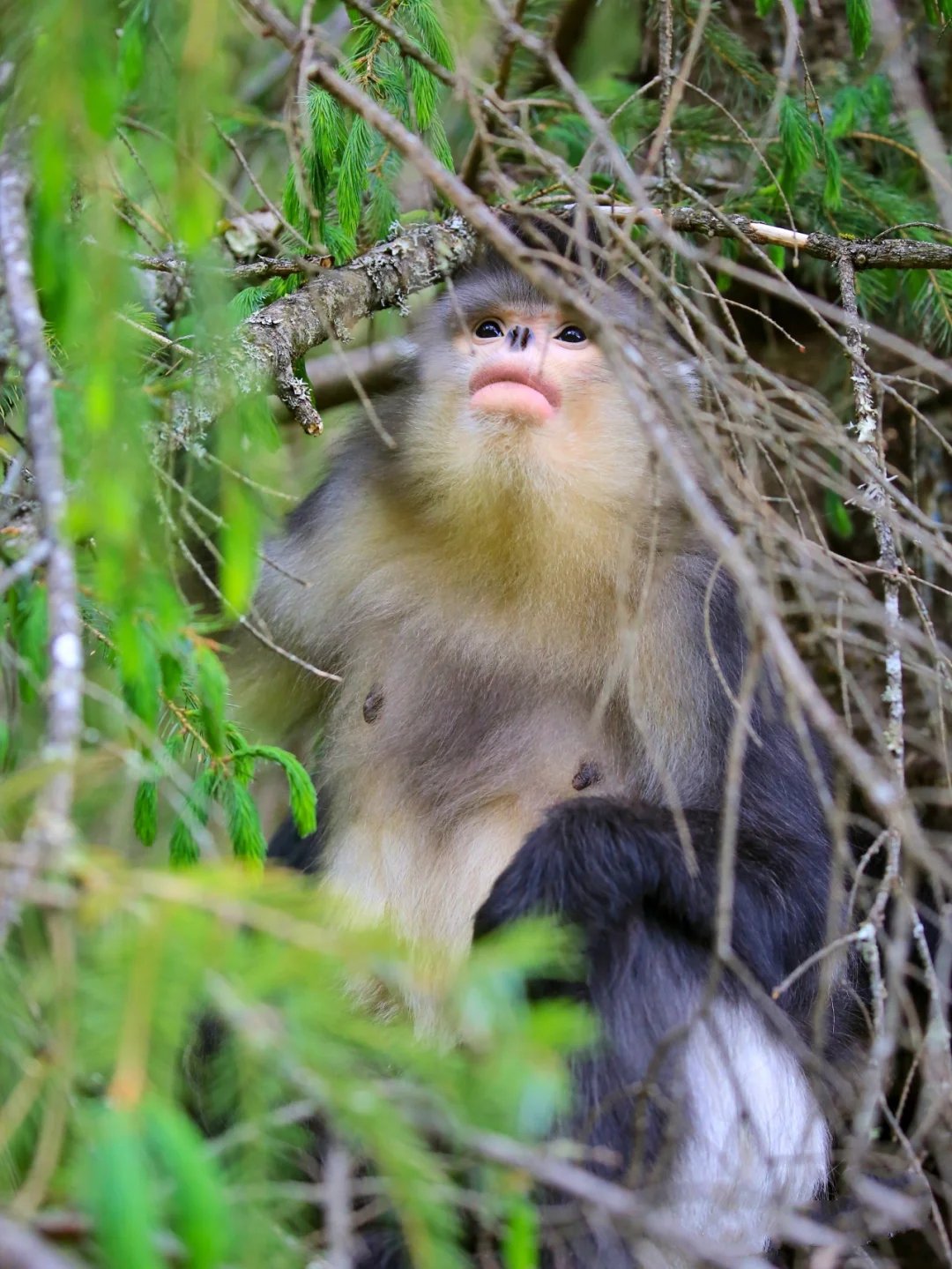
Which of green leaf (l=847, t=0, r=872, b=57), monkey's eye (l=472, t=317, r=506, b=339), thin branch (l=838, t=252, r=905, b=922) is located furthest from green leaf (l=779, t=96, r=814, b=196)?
monkey's eye (l=472, t=317, r=506, b=339)

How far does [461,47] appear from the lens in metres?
1.80

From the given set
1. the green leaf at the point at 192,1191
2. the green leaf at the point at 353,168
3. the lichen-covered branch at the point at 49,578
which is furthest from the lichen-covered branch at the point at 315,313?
the green leaf at the point at 192,1191

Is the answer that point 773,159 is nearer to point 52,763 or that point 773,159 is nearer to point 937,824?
point 937,824

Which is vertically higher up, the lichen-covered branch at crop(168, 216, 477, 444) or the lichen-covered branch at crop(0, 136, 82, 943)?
the lichen-covered branch at crop(0, 136, 82, 943)

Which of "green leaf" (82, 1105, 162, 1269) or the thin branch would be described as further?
the thin branch

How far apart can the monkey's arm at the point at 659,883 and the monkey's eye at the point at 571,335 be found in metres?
1.04

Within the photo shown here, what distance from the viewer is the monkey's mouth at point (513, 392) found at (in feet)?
8.80

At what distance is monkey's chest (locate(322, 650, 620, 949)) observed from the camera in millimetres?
2768

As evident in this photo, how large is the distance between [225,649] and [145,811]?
0.41 metres

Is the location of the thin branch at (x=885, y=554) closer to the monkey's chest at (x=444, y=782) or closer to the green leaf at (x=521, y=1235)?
the green leaf at (x=521, y=1235)

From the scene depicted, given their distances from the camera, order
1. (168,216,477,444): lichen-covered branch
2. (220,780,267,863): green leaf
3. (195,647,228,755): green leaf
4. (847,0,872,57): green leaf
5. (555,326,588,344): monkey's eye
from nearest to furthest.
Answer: (195,647,228,755): green leaf
(168,216,477,444): lichen-covered branch
(220,780,267,863): green leaf
(847,0,872,57): green leaf
(555,326,588,344): monkey's eye

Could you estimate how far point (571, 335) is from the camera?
115 inches

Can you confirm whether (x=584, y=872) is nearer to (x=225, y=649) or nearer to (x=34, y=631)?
(x=225, y=649)

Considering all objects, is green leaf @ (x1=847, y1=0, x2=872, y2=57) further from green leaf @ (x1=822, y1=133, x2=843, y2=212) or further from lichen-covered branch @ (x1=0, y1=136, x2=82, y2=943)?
lichen-covered branch @ (x1=0, y1=136, x2=82, y2=943)
